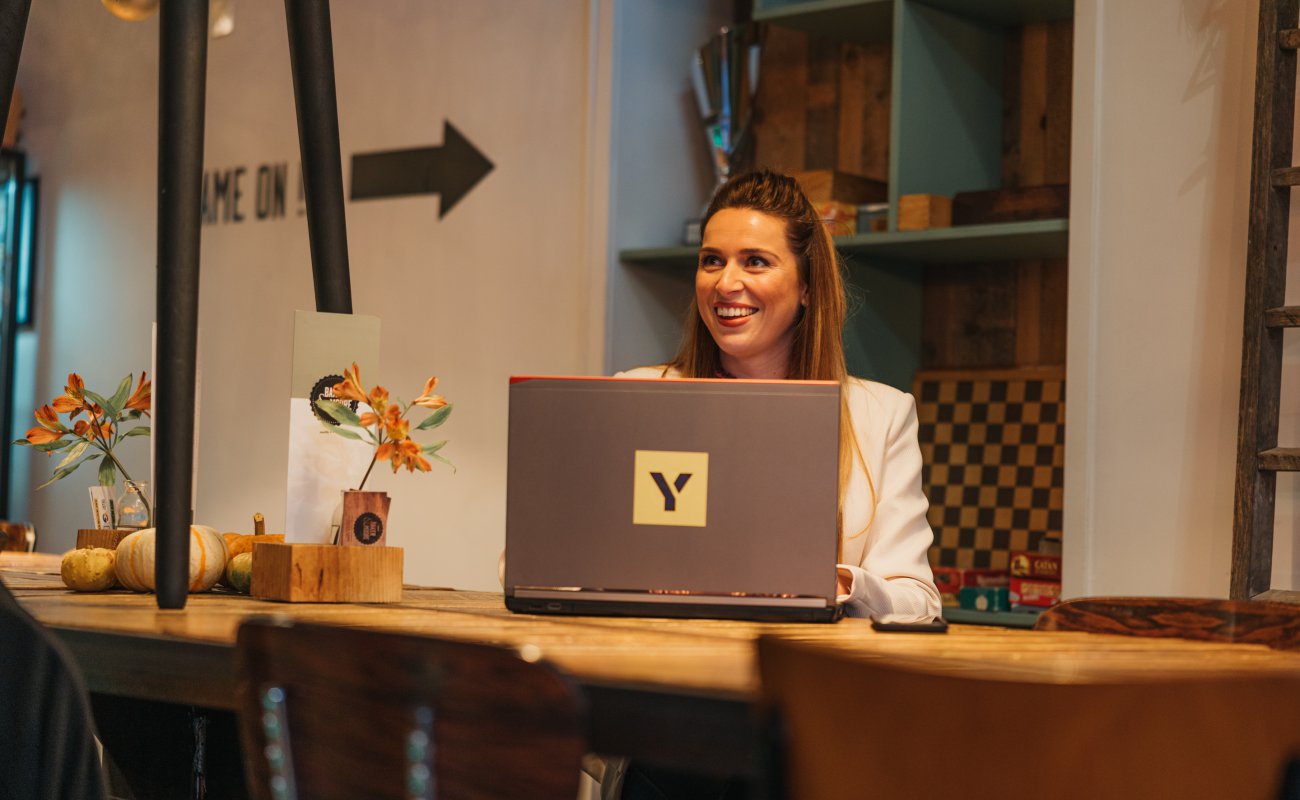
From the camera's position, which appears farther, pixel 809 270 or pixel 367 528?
pixel 809 270

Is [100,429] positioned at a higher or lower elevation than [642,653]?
higher

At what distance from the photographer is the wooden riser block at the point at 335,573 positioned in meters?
1.90

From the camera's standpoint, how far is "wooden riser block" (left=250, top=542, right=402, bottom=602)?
190 cm

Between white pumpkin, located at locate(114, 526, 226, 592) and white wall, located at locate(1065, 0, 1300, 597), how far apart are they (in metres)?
1.63

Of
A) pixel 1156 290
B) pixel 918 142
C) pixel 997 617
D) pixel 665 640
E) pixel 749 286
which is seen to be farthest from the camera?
pixel 918 142

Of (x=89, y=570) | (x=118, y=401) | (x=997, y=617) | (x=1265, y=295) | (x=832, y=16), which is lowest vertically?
(x=997, y=617)

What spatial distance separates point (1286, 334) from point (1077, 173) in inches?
20.4

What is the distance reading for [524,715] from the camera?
40.9 inches

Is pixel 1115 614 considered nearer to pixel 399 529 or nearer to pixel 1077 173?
pixel 1077 173

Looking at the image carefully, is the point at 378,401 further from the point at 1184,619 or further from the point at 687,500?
the point at 1184,619

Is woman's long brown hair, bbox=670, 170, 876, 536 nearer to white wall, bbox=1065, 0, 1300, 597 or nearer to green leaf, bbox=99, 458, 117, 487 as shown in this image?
white wall, bbox=1065, 0, 1300, 597

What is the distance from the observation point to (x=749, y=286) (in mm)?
2455

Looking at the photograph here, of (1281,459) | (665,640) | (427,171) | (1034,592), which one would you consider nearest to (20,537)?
(427,171)

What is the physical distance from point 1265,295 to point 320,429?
5.23 ft
